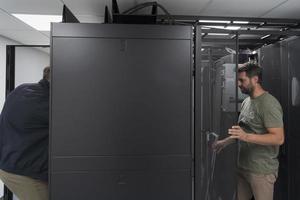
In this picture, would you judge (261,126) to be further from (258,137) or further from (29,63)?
(29,63)

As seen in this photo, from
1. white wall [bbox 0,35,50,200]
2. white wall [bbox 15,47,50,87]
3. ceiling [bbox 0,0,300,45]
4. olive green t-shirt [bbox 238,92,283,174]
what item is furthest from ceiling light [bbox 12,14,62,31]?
olive green t-shirt [bbox 238,92,283,174]

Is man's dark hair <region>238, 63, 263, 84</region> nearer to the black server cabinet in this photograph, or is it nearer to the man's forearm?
the man's forearm

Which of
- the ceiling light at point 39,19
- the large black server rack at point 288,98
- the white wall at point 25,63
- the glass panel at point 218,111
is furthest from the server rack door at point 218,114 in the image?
the white wall at point 25,63

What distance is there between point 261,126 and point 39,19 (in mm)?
2260

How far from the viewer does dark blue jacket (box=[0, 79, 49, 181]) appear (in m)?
1.58

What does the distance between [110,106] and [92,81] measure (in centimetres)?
16

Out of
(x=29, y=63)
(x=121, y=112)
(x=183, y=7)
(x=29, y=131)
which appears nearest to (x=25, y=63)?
(x=29, y=63)

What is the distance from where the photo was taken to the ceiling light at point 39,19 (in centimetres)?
240

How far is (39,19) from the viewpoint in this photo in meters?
2.50

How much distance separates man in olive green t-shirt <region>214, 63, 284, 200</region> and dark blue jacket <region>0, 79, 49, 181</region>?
114cm

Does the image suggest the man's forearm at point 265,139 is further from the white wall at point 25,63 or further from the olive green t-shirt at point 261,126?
the white wall at point 25,63

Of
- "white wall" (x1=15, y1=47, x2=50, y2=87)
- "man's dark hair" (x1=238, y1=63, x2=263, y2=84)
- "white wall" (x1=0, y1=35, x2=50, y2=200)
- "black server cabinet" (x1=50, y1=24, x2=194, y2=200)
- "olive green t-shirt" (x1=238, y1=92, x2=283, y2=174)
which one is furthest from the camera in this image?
"white wall" (x1=15, y1=47, x2=50, y2=87)

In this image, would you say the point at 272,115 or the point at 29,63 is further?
the point at 29,63

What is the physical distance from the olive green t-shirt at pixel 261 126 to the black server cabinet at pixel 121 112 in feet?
2.15
